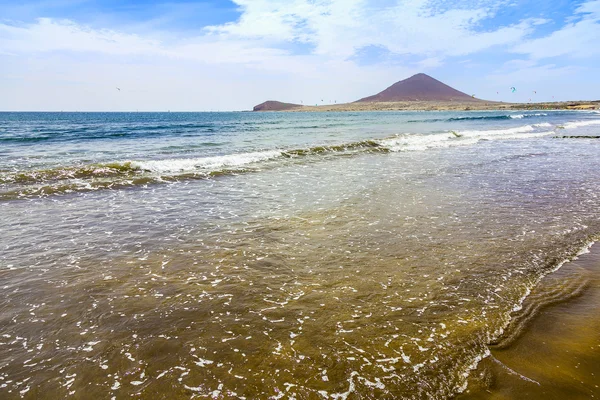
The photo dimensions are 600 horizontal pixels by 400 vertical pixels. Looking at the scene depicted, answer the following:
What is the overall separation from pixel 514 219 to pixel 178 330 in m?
7.86

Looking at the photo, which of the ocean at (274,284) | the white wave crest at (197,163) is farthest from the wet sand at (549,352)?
the white wave crest at (197,163)

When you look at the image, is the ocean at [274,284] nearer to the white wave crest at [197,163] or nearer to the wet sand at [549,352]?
the wet sand at [549,352]

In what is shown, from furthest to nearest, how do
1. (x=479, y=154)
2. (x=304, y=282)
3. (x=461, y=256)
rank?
(x=479, y=154) → (x=461, y=256) → (x=304, y=282)

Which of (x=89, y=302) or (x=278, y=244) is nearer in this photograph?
(x=89, y=302)

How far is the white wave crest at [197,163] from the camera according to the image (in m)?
16.6

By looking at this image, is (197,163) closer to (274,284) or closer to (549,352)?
(274,284)

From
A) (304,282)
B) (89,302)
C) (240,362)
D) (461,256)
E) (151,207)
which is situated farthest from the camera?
(151,207)

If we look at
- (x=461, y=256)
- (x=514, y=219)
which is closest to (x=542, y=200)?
(x=514, y=219)

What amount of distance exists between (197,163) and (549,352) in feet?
54.2

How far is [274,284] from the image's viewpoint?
5406 millimetres

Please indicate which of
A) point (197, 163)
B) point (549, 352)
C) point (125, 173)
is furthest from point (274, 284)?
point (197, 163)

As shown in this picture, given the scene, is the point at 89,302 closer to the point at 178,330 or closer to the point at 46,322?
the point at 46,322

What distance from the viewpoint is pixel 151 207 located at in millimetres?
10266

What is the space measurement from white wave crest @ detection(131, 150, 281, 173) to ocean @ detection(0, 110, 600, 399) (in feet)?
13.9
